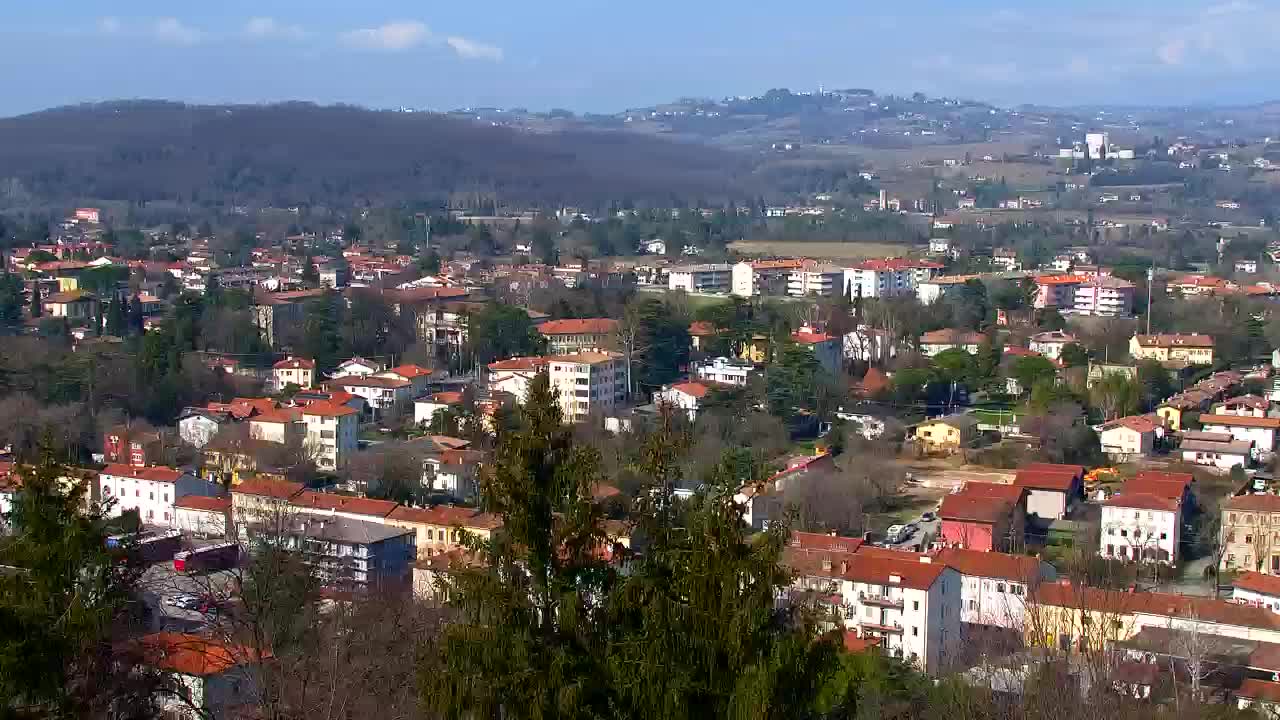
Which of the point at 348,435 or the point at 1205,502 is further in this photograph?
the point at 348,435

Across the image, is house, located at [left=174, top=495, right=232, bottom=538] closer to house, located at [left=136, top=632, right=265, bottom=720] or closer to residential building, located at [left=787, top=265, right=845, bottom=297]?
house, located at [left=136, top=632, right=265, bottom=720]

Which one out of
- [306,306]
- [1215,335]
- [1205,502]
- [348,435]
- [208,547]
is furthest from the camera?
[306,306]

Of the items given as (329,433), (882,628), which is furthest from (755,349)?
(882,628)

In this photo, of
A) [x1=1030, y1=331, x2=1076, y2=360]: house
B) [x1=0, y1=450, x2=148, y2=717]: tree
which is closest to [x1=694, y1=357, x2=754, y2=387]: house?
[x1=1030, y1=331, x2=1076, y2=360]: house

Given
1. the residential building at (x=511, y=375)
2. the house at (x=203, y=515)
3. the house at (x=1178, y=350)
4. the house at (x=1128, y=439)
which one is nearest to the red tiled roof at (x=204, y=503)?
the house at (x=203, y=515)

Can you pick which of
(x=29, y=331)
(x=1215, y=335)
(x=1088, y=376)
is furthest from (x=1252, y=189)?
(x=29, y=331)

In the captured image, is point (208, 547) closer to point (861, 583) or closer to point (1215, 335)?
point (861, 583)
